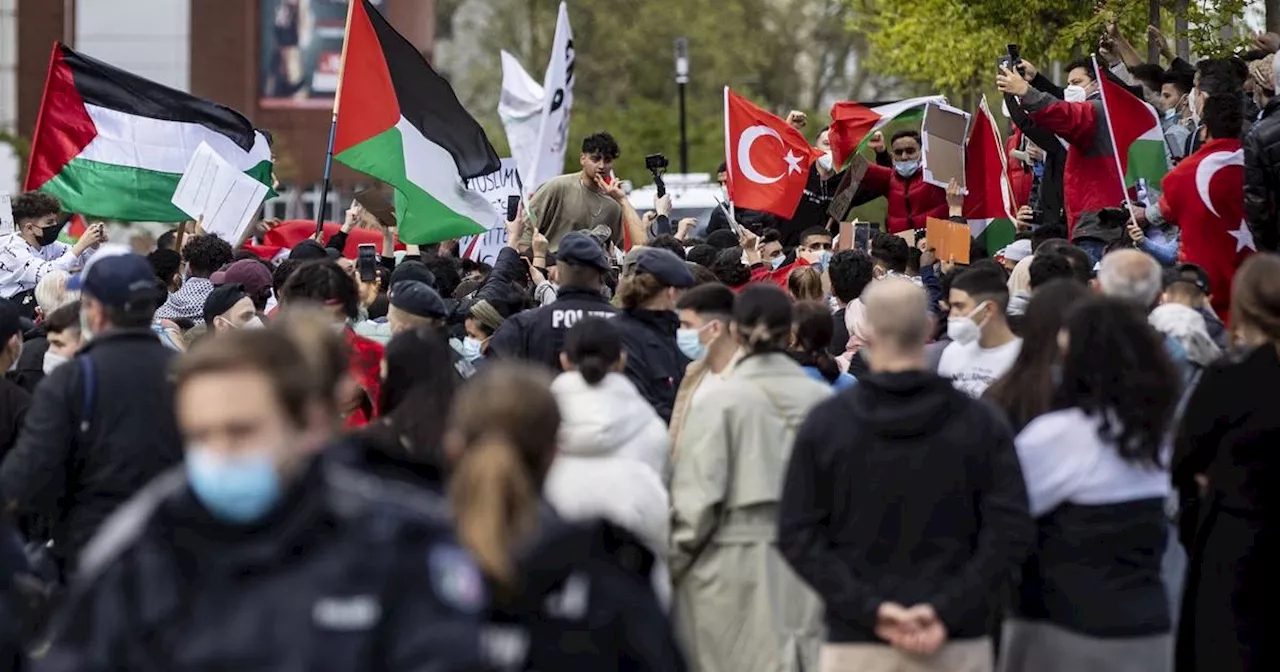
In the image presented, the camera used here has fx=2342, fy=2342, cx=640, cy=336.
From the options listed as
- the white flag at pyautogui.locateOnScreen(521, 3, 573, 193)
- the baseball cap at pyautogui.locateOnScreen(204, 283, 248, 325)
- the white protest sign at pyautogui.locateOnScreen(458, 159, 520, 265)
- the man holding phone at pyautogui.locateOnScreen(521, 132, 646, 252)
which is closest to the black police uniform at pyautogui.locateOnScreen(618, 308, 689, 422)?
the baseball cap at pyautogui.locateOnScreen(204, 283, 248, 325)

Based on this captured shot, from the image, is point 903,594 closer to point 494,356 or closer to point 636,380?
point 636,380

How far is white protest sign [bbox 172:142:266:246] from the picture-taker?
597 inches

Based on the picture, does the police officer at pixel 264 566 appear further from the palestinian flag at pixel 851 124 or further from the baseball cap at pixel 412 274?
the palestinian flag at pixel 851 124

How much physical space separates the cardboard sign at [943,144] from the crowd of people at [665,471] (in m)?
3.12

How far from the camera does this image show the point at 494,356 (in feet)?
32.8

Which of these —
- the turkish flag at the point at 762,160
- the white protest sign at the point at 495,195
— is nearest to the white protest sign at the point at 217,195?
the white protest sign at the point at 495,195

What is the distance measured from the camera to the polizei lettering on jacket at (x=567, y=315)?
9.81 meters

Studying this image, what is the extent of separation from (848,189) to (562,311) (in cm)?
584

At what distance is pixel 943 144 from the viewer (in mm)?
14797

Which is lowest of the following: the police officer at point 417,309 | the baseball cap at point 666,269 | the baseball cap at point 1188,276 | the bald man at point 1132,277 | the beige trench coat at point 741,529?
the beige trench coat at point 741,529

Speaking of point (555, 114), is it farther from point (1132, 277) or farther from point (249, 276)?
point (1132, 277)

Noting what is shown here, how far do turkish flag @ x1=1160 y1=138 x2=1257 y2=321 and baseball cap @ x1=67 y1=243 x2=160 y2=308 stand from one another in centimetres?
541

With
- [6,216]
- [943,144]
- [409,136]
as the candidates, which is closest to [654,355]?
[943,144]

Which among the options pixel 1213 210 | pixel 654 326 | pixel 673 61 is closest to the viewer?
pixel 654 326
